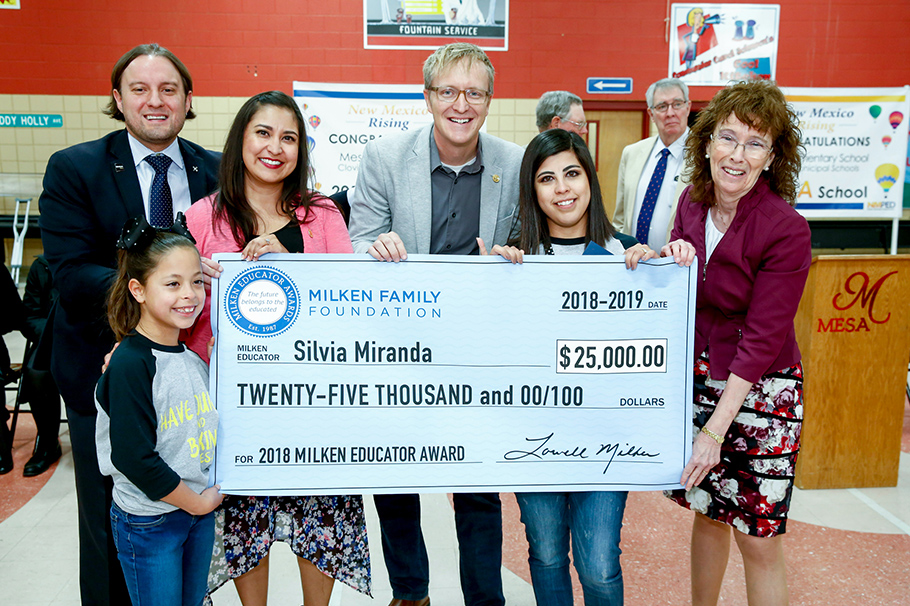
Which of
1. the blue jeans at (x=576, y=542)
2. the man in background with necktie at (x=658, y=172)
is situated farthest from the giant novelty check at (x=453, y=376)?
the man in background with necktie at (x=658, y=172)

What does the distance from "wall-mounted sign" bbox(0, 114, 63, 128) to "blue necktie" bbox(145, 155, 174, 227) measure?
21.8ft

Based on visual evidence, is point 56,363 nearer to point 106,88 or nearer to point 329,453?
point 329,453

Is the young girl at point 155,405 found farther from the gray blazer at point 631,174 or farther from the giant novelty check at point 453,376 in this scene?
the gray blazer at point 631,174

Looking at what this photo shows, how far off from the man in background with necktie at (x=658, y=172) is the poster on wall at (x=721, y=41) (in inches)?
171

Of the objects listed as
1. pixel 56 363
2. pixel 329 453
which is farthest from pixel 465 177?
pixel 56 363

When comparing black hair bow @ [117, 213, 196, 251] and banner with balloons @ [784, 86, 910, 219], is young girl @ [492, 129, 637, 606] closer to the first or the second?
black hair bow @ [117, 213, 196, 251]

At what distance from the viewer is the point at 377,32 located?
23.2 feet

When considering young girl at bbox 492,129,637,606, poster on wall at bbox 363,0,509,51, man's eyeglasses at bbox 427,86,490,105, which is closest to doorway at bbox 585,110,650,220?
poster on wall at bbox 363,0,509,51

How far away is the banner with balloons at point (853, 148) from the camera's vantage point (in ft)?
15.7

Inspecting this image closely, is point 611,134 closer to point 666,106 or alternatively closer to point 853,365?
point 666,106

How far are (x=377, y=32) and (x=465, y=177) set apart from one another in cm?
586

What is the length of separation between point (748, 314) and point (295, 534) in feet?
4.45

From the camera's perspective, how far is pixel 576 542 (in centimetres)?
162

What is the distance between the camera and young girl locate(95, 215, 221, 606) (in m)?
1.38
